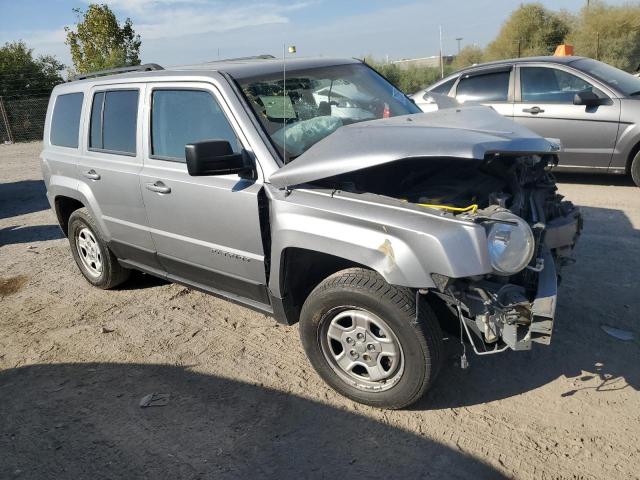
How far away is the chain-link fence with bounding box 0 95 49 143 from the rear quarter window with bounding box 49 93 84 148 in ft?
59.1

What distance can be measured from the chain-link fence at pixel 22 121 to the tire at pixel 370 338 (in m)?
21.4

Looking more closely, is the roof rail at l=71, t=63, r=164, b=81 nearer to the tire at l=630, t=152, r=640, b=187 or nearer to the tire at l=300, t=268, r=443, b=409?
the tire at l=300, t=268, r=443, b=409

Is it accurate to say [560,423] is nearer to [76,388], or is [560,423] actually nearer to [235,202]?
[235,202]

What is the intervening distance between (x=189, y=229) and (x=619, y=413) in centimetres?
286

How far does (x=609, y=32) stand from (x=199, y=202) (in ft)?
104

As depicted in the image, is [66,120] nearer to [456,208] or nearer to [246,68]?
[246,68]

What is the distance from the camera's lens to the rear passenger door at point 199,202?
3424 millimetres

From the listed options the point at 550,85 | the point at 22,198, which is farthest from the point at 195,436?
the point at 22,198

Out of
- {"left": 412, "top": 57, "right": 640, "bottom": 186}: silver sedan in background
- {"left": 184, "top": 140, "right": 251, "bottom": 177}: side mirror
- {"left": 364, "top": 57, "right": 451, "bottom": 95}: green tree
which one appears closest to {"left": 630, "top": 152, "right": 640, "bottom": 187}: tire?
{"left": 412, "top": 57, "right": 640, "bottom": 186}: silver sedan in background

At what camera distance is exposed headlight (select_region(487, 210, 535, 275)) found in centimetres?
261

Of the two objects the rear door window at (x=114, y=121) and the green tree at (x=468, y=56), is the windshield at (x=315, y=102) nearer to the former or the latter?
the rear door window at (x=114, y=121)

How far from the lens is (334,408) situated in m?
3.18

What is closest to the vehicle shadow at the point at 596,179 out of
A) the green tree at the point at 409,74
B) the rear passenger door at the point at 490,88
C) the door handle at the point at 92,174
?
the rear passenger door at the point at 490,88

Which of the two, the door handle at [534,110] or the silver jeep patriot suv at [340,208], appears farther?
the door handle at [534,110]
